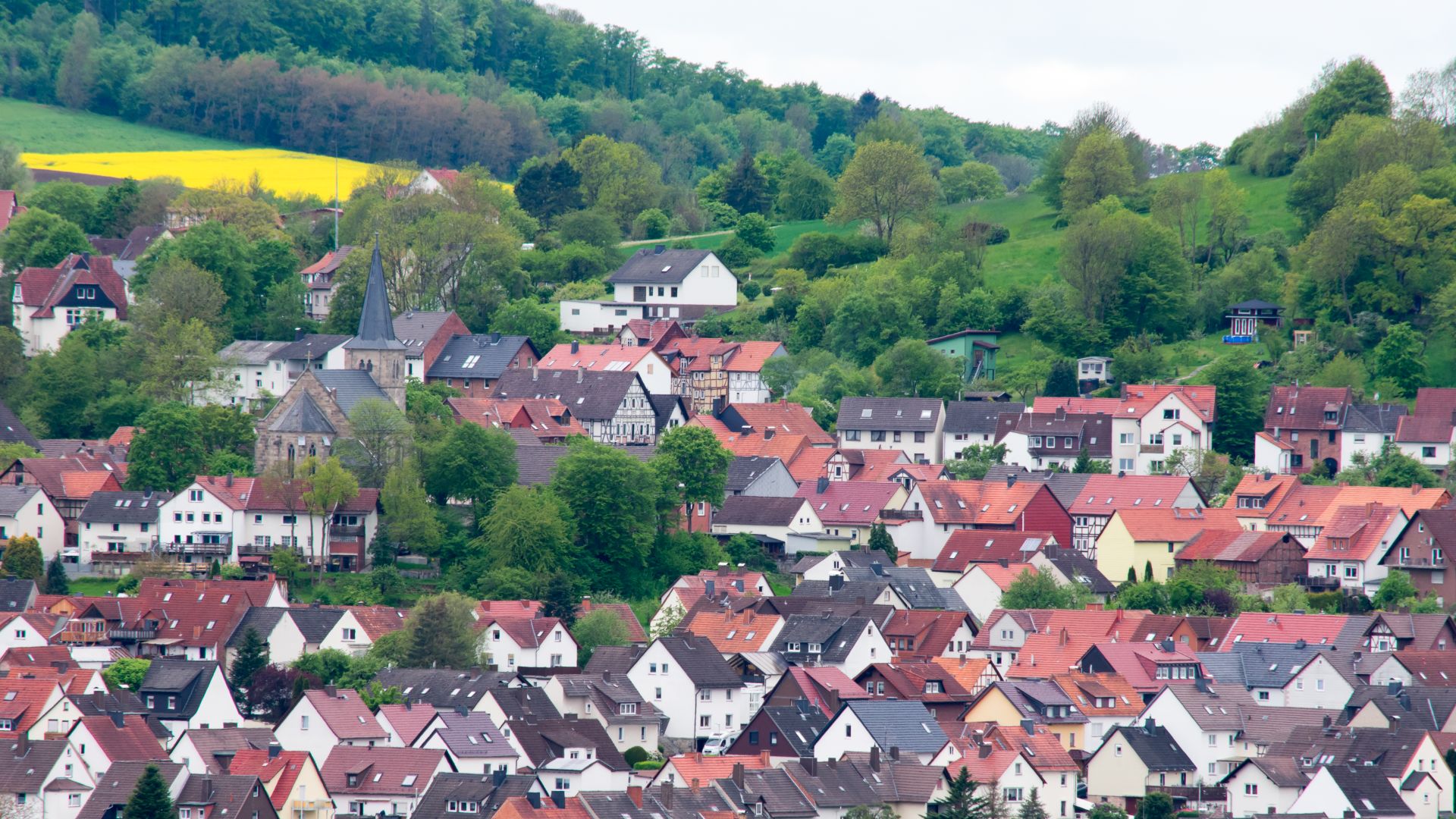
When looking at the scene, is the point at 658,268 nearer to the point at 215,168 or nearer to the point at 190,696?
the point at 215,168

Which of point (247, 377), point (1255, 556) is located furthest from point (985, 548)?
point (247, 377)

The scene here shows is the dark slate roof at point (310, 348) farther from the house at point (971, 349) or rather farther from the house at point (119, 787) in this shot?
the house at point (119, 787)

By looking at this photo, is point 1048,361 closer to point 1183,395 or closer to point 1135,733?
point 1183,395

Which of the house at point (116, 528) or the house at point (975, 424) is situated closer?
the house at point (116, 528)

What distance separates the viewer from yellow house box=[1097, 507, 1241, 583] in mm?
77938

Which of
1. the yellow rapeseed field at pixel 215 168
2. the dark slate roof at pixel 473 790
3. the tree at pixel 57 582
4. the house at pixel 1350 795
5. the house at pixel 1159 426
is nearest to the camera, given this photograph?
the dark slate roof at pixel 473 790

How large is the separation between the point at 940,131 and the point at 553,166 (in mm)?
63134

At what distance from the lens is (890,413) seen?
91125mm

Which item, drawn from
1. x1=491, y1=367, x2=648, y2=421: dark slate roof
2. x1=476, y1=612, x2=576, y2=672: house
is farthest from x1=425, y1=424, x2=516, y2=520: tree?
x1=491, y1=367, x2=648, y2=421: dark slate roof

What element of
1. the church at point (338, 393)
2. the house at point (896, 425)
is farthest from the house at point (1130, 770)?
the church at point (338, 393)

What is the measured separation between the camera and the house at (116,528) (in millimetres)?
76688

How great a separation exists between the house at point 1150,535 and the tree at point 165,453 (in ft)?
96.1

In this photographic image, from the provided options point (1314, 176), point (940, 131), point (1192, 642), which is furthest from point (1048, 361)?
point (940, 131)

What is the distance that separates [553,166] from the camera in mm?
122938
